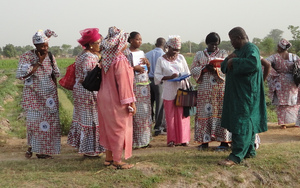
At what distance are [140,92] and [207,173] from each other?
8.08 feet

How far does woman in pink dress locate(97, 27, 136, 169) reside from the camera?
16.2 feet

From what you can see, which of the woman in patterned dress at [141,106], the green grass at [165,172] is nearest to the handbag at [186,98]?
the woman in patterned dress at [141,106]

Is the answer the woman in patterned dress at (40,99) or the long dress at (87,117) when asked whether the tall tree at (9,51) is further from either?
the long dress at (87,117)

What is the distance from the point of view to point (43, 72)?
640cm

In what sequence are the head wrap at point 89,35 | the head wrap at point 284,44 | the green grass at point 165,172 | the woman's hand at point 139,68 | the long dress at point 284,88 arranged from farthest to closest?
the long dress at point 284,88
the head wrap at point 284,44
the woman's hand at point 139,68
the head wrap at point 89,35
the green grass at point 165,172

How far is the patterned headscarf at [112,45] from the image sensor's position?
197 inches


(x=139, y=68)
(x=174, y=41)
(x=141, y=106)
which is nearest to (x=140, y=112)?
(x=141, y=106)

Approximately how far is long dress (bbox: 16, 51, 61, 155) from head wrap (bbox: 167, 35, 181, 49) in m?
2.22

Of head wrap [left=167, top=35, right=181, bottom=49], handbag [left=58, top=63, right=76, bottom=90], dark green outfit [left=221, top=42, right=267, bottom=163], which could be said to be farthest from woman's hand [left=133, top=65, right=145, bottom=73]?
dark green outfit [left=221, top=42, right=267, bottom=163]

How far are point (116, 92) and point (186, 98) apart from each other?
2255 mm

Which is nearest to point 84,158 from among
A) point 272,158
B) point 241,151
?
point 241,151

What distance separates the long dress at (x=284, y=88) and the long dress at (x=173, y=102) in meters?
3.10

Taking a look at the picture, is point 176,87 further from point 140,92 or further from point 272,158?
point 272,158

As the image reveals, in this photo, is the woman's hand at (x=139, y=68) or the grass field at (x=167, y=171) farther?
the woman's hand at (x=139, y=68)
